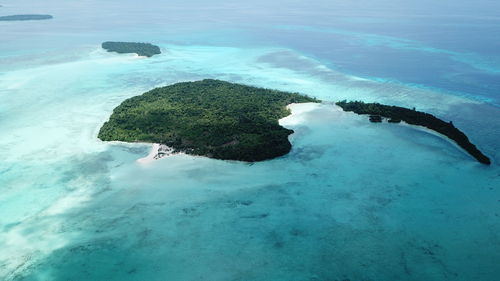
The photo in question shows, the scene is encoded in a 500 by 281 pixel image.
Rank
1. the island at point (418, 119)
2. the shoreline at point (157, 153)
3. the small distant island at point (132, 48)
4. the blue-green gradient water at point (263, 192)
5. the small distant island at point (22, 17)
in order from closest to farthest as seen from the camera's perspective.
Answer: the blue-green gradient water at point (263, 192), the shoreline at point (157, 153), the island at point (418, 119), the small distant island at point (132, 48), the small distant island at point (22, 17)

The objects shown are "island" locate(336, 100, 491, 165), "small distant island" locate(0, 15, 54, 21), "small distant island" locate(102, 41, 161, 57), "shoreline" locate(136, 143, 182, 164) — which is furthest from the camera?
"small distant island" locate(0, 15, 54, 21)

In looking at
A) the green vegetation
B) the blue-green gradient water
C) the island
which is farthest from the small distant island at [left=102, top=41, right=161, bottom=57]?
the island

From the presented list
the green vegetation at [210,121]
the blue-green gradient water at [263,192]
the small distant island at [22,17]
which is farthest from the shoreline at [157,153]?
the small distant island at [22,17]

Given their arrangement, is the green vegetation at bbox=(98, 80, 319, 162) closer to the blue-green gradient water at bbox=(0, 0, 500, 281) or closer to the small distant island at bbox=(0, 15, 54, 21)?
the blue-green gradient water at bbox=(0, 0, 500, 281)

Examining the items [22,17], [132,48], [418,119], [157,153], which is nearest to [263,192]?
[157,153]

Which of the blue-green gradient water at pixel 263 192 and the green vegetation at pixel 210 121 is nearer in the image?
the blue-green gradient water at pixel 263 192

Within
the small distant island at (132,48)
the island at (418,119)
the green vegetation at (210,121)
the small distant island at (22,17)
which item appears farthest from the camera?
the small distant island at (22,17)

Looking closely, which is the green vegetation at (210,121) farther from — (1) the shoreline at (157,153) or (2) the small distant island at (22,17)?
(2) the small distant island at (22,17)
